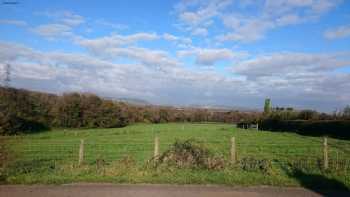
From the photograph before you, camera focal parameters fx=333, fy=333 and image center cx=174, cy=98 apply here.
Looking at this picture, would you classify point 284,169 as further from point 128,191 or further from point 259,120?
point 259,120

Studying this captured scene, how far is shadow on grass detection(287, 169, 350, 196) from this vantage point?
8926mm

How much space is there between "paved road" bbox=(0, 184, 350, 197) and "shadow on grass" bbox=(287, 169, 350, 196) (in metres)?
0.21

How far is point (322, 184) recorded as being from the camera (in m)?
9.70

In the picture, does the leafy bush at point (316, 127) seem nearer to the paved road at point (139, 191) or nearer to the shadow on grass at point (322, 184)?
the shadow on grass at point (322, 184)

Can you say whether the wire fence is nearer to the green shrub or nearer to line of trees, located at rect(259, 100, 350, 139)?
the green shrub

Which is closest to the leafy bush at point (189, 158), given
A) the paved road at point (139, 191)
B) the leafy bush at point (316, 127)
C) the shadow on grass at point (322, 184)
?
the paved road at point (139, 191)

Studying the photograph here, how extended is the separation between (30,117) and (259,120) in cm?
4204

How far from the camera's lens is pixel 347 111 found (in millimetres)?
47969

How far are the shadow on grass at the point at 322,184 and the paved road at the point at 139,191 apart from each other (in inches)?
8.3

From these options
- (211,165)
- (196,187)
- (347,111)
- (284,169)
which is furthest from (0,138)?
(347,111)

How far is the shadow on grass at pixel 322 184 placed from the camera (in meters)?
8.93

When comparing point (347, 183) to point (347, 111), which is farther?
point (347, 111)

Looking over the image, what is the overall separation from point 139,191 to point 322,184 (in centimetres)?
532

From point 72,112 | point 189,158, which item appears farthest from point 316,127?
point 72,112
